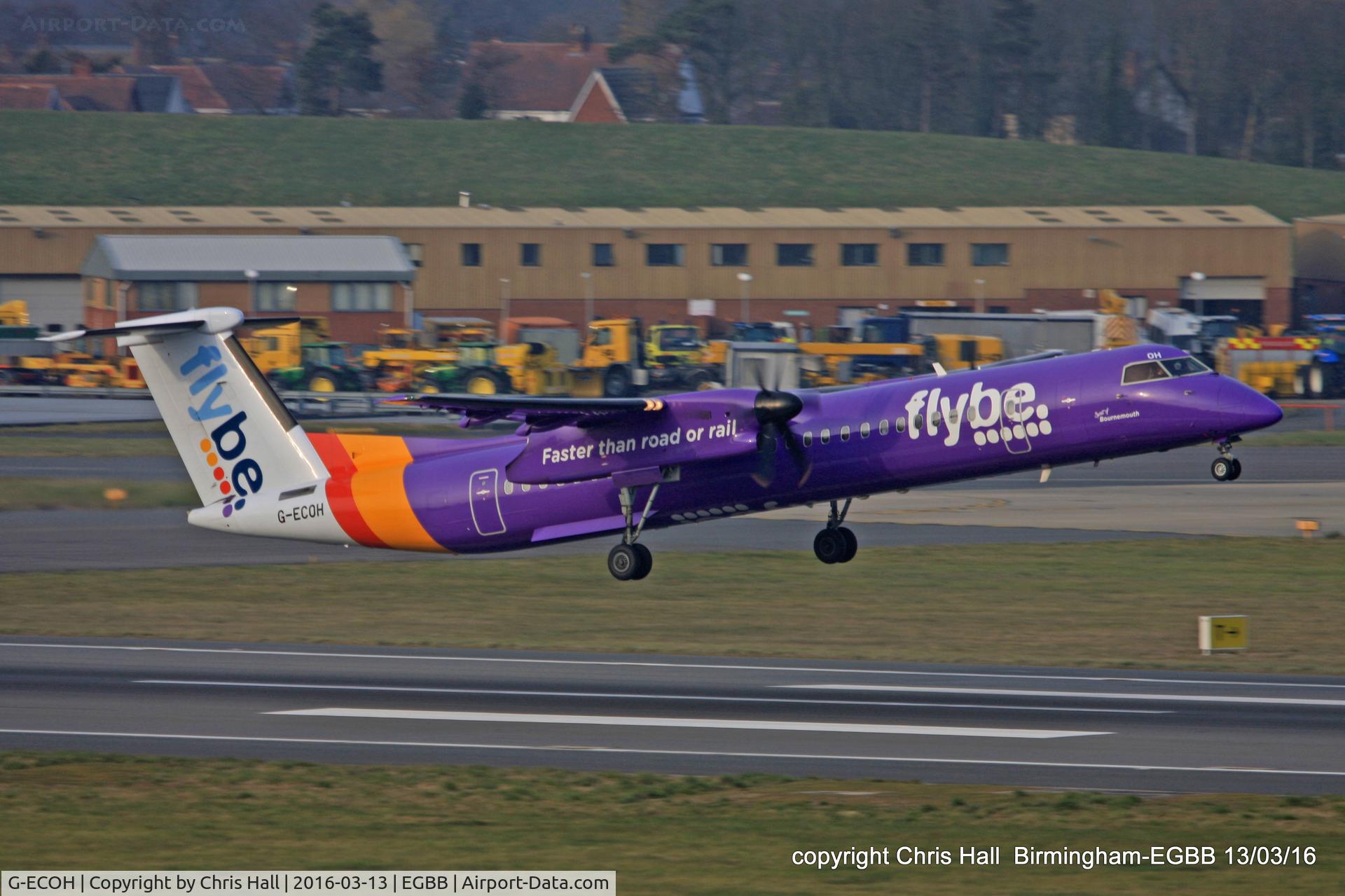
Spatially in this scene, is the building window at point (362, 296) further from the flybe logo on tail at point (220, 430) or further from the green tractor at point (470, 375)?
the flybe logo on tail at point (220, 430)

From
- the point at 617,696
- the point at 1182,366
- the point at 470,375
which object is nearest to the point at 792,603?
the point at 1182,366

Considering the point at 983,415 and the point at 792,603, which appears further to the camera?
the point at 792,603

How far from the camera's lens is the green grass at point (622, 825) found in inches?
558

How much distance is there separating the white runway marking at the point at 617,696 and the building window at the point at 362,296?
7229 cm

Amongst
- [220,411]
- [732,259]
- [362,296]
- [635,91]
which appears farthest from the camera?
[635,91]

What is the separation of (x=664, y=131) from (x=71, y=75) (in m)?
83.5

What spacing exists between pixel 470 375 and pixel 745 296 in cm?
3916

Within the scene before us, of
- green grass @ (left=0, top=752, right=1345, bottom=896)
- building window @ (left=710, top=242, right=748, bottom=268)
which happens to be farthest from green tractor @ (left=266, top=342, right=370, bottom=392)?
green grass @ (left=0, top=752, right=1345, bottom=896)

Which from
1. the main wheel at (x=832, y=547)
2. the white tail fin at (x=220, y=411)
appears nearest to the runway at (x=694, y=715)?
the main wheel at (x=832, y=547)

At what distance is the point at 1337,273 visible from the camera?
119312mm

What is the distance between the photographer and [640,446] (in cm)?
3052

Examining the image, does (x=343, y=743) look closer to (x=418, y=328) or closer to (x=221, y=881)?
(x=221, y=881)

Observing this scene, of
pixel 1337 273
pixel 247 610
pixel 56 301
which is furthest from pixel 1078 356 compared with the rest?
pixel 1337 273

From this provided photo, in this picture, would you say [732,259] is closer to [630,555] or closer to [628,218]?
[628,218]
